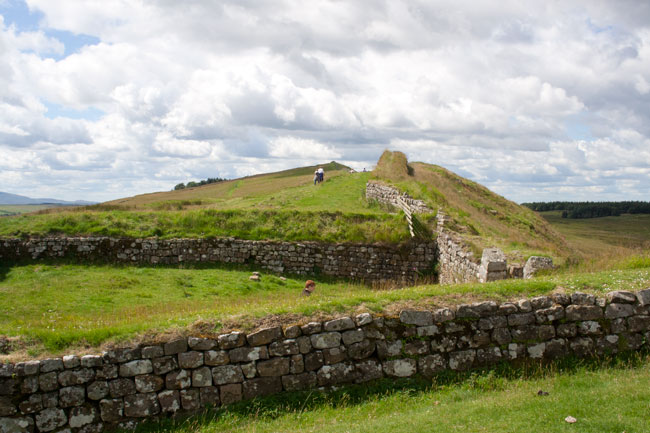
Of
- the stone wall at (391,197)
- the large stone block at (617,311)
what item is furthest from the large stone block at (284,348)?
the stone wall at (391,197)

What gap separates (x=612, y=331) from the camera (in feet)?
26.7

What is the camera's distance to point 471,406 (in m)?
6.53

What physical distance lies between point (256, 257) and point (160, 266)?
443 centimetres

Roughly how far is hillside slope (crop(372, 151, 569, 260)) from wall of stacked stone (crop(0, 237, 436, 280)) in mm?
2973

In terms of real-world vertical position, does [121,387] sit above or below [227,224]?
below

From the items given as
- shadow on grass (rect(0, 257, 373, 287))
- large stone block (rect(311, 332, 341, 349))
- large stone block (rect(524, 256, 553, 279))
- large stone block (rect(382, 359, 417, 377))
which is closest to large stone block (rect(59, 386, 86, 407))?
large stone block (rect(311, 332, 341, 349))

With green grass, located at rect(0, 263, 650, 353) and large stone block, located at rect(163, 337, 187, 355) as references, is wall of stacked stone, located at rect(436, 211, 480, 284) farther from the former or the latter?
large stone block, located at rect(163, 337, 187, 355)

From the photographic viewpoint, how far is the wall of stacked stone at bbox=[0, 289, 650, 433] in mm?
6832

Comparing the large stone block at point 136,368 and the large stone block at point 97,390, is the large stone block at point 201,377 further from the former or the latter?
the large stone block at point 97,390

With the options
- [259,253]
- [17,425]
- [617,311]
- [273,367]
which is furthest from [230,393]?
[259,253]

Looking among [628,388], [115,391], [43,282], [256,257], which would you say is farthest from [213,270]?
[628,388]

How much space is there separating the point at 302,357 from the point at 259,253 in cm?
1408

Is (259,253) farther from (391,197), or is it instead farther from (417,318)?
(417,318)

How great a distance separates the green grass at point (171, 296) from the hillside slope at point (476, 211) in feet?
14.5
